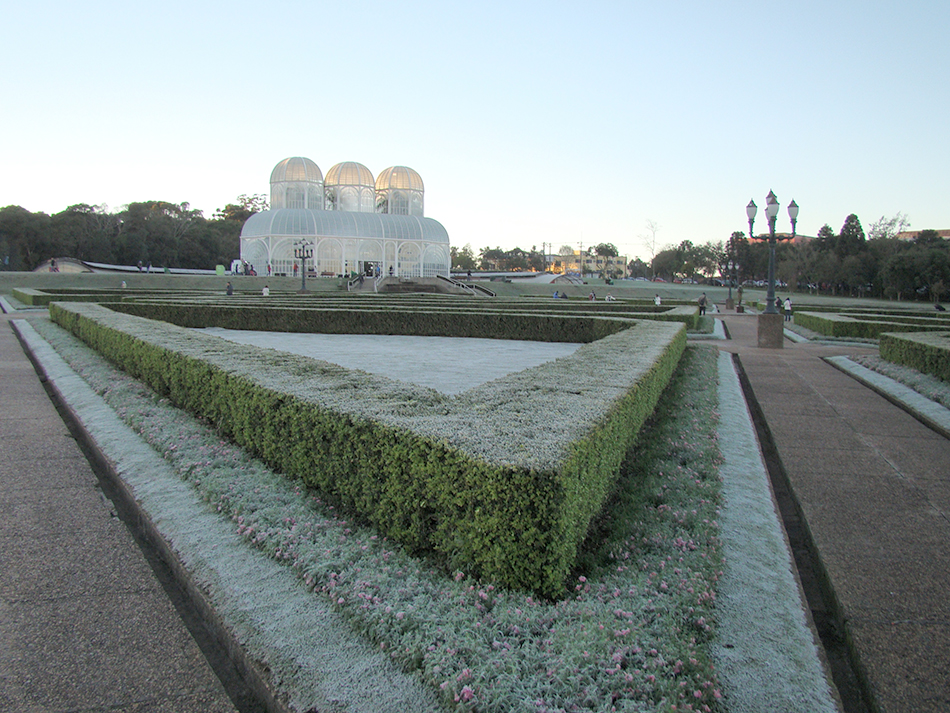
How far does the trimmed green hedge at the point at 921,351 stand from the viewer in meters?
8.46

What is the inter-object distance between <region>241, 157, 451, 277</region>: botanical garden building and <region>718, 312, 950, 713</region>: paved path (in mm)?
41708

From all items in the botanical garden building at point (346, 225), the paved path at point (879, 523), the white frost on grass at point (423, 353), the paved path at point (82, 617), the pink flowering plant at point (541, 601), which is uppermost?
the botanical garden building at point (346, 225)

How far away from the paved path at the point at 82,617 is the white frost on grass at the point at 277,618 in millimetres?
198

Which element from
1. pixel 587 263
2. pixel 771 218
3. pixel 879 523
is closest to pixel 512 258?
pixel 587 263

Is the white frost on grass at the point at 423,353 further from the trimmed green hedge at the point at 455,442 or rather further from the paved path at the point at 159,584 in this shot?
the paved path at the point at 159,584

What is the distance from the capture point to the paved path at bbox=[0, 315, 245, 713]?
236cm

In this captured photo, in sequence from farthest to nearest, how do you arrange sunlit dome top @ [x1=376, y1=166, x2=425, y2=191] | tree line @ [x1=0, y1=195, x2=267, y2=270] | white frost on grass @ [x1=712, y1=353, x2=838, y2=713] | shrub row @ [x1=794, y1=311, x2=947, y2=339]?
sunlit dome top @ [x1=376, y1=166, x2=425, y2=191] → tree line @ [x1=0, y1=195, x2=267, y2=270] → shrub row @ [x1=794, y1=311, x2=947, y2=339] → white frost on grass @ [x1=712, y1=353, x2=838, y2=713]

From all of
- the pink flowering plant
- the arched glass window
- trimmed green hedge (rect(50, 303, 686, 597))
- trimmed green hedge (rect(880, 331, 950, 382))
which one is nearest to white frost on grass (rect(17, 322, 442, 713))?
the pink flowering plant

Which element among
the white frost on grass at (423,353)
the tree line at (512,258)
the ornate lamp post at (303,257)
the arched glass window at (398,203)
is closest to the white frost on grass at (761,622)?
the white frost on grass at (423,353)

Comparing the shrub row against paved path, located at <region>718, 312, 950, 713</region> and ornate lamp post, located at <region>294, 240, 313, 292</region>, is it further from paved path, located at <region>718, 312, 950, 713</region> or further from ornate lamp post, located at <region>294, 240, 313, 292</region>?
ornate lamp post, located at <region>294, 240, 313, 292</region>

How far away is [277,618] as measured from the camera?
2668 millimetres

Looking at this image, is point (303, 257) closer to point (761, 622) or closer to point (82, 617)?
point (82, 617)

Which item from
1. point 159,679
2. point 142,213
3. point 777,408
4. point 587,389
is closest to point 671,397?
point 777,408

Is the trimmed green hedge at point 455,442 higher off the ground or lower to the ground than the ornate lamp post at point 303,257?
lower
